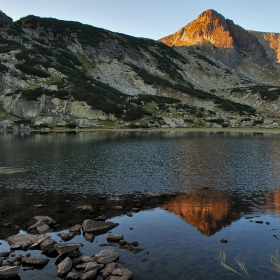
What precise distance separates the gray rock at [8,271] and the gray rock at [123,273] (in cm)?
375

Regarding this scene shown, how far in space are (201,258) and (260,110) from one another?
415 feet

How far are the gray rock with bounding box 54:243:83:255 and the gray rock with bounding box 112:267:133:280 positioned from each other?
2.69 metres

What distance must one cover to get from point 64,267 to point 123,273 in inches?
93.6

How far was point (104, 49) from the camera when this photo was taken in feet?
519

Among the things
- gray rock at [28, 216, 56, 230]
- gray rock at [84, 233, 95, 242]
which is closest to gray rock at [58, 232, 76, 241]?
gray rock at [84, 233, 95, 242]

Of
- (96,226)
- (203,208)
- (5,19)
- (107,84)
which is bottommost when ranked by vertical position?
(96,226)

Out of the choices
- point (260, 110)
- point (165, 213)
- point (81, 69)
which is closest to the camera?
point (165, 213)

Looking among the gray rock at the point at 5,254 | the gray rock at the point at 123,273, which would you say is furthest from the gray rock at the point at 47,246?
the gray rock at the point at 123,273

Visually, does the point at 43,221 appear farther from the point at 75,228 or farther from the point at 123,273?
the point at 123,273

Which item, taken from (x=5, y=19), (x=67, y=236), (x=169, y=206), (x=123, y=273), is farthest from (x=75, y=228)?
(x=5, y=19)

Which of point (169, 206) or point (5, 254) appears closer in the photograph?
point (5, 254)

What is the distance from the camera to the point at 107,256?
37.3 feet

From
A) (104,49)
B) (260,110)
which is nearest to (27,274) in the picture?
(260,110)

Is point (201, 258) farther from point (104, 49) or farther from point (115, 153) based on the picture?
point (104, 49)
